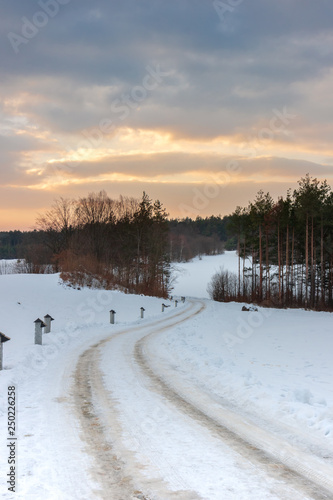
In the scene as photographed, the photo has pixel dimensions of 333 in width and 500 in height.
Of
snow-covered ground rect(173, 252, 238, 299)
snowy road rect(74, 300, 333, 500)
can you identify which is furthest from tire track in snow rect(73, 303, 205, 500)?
snow-covered ground rect(173, 252, 238, 299)

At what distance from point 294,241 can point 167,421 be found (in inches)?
1887

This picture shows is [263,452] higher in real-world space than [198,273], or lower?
lower

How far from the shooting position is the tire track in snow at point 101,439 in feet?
12.7

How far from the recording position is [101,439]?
538 centimetres

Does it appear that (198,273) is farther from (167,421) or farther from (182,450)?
(182,450)

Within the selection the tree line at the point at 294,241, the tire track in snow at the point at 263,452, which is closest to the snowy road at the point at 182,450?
the tire track in snow at the point at 263,452

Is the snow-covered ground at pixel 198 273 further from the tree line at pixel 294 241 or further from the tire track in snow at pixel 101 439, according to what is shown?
the tire track in snow at pixel 101 439

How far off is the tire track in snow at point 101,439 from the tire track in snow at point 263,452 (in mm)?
1160

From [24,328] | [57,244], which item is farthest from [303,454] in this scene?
[57,244]

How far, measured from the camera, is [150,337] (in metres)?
17.7

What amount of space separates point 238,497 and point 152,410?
125 inches

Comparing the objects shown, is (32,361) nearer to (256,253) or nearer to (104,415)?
(104,415)

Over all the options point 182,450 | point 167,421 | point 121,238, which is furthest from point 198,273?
point 182,450

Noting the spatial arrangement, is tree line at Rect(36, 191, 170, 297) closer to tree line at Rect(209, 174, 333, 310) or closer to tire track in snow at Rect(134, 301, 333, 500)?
tree line at Rect(209, 174, 333, 310)
